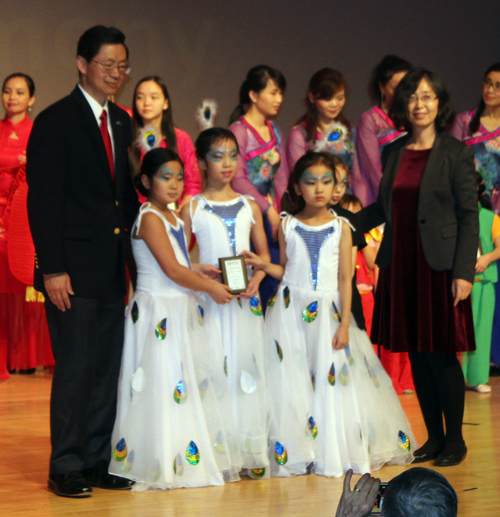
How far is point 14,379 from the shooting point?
16.1 feet

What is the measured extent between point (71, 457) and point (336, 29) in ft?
14.0

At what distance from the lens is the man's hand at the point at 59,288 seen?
268cm

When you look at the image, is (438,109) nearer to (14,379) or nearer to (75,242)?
(75,242)

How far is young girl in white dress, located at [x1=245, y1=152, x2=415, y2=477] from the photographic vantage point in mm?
2936

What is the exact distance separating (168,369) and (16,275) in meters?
2.20

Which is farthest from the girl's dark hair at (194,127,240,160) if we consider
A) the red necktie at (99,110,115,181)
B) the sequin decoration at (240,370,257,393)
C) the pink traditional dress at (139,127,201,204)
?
the pink traditional dress at (139,127,201,204)

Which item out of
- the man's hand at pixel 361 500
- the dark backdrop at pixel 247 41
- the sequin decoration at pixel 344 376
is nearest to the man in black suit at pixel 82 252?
the sequin decoration at pixel 344 376

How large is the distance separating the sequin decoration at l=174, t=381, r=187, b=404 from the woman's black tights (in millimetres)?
931

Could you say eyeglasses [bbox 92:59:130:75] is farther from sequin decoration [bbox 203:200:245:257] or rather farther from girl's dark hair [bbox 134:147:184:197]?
sequin decoration [bbox 203:200:245:257]

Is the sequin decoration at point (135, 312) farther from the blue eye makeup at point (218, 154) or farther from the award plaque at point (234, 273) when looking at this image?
the blue eye makeup at point (218, 154)

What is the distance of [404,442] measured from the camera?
3072 millimetres

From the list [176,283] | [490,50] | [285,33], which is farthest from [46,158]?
[490,50]

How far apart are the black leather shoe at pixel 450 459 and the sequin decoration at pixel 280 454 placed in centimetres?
59

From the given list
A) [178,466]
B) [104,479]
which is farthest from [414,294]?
[104,479]
